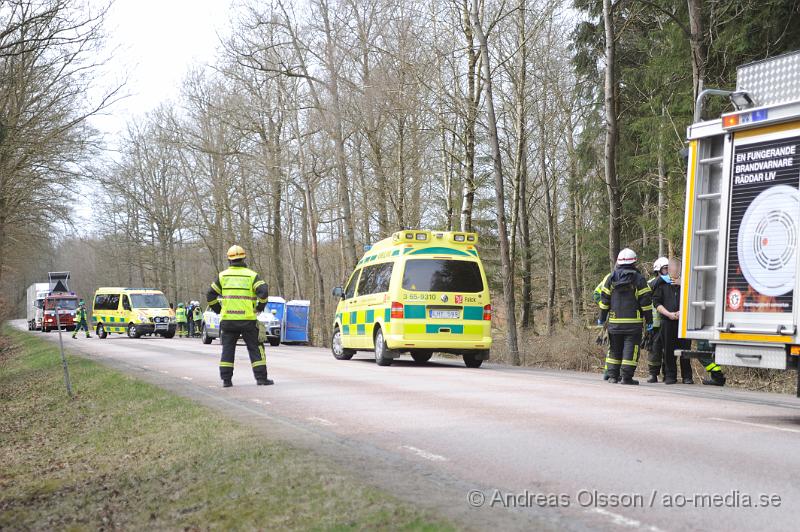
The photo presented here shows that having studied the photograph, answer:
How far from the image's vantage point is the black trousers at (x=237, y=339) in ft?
41.3

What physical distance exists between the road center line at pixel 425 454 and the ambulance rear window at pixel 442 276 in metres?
9.74

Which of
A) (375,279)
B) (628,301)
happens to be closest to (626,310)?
(628,301)

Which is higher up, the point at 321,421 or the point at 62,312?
the point at 321,421

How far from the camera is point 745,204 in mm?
9586

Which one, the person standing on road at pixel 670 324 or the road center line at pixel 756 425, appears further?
the person standing on road at pixel 670 324

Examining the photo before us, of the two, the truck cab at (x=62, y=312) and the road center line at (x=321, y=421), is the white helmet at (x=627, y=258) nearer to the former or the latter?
the road center line at (x=321, y=421)

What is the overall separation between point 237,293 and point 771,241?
7.01 meters

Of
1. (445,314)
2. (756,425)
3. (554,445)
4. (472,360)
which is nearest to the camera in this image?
(554,445)

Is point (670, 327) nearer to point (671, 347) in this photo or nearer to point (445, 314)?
point (671, 347)

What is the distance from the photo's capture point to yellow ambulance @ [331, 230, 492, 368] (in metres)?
17.0

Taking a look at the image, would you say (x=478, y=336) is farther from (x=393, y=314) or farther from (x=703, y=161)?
(x=703, y=161)

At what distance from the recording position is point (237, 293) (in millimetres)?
12531

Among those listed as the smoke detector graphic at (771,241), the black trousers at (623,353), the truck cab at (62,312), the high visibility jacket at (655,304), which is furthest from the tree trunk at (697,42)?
the truck cab at (62,312)

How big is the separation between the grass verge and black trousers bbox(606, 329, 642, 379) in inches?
250
